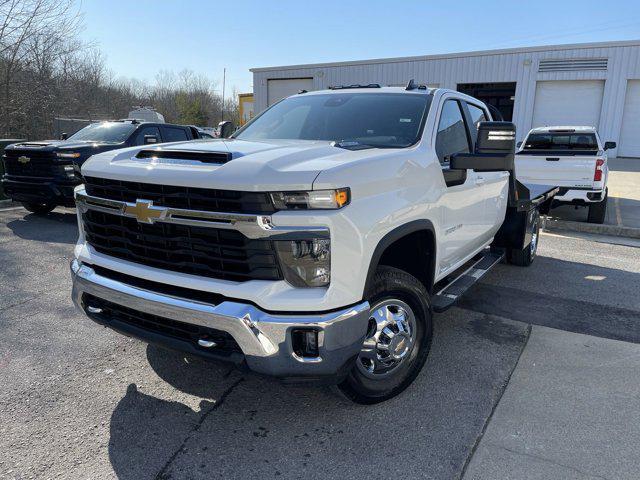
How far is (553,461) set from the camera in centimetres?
264

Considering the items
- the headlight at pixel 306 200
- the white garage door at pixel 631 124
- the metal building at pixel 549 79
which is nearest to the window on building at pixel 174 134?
the headlight at pixel 306 200

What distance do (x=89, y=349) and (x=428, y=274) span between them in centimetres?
268

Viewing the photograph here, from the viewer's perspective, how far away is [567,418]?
3053 mm

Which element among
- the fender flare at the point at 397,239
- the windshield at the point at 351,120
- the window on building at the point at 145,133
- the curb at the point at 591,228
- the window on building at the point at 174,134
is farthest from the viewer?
the window on building at the point at 174,134

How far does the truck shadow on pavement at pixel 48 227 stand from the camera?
299 inches

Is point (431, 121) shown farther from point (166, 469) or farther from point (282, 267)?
point (166, 469)

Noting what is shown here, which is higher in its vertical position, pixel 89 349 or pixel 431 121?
pixel 431 121

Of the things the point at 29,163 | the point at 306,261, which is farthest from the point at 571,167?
the point at 29,163

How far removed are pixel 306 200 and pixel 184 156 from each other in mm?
857

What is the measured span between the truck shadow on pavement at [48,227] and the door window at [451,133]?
5.77 metres

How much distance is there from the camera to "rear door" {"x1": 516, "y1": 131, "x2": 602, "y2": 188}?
362 inches

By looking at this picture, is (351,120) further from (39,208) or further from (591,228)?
(39,208)

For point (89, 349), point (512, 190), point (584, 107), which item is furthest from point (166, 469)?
point (584, 107)

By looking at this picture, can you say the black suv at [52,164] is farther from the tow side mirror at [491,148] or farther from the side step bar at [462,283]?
the tow side mirror at [491,148]
